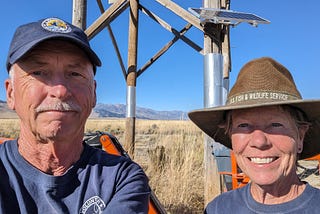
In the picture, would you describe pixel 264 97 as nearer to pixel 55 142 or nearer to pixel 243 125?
pixel 243 125

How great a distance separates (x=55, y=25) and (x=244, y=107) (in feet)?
2.73

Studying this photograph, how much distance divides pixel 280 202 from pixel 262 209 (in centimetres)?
9

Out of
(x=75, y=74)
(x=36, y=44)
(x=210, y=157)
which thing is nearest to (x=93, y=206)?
(x=75, y=74)

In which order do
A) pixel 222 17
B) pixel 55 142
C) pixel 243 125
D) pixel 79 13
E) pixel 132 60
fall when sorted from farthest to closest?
pixel 132 60, pixel 79 13, pixel 222 17, pixel 243 125, pixel 55 142

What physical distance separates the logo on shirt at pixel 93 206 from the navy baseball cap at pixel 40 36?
1.93ft

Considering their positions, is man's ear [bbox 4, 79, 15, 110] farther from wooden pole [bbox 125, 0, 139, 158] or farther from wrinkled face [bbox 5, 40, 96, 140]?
wooden pole [bbox 125, 0, 139, 158]

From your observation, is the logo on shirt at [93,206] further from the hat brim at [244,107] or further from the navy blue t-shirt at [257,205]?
the hat brim at [244,107]

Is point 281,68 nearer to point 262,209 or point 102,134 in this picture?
point 262,209

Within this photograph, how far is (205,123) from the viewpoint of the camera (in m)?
1.96

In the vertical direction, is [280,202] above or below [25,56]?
below

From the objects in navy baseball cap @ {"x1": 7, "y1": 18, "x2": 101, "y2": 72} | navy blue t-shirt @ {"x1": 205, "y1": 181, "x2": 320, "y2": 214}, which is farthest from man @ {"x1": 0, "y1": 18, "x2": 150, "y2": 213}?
navy blue t-shirt @ {"x1": 205, "y1": 181, "x2": 320, "y2": 214}

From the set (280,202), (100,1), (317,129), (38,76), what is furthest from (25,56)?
(100,1)

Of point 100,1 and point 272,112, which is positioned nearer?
point 272,112

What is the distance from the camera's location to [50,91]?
149 cm
